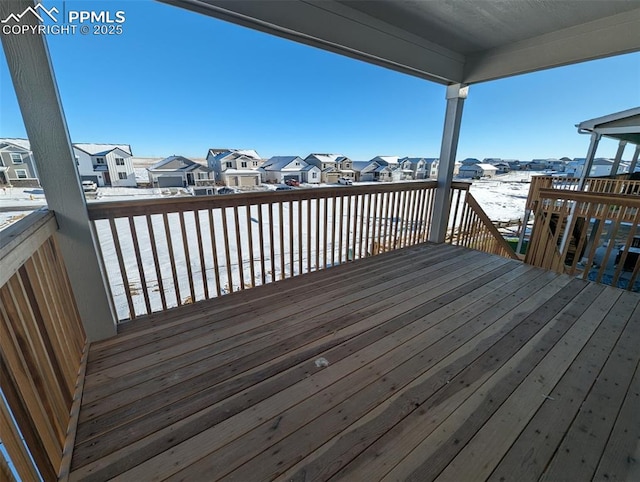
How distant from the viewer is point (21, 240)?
0.98 metres

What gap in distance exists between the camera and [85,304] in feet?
5.57

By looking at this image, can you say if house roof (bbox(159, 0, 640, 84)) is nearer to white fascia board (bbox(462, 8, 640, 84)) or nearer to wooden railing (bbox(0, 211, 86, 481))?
white fascia board (bbox(462, 8, 640, 84))

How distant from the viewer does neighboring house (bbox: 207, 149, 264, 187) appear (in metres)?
1.99

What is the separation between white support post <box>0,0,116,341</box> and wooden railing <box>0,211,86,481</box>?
10cm

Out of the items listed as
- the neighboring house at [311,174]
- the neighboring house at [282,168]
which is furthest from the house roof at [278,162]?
the neighboring house at [311,174]

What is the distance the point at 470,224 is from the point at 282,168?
126 inches

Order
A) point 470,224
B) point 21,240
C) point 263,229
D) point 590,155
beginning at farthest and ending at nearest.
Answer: point 590,155
point 470,224
point 263,229
point 21,240

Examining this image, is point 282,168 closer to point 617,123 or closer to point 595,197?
point 595,197

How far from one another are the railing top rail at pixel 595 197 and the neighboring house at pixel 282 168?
2.80m

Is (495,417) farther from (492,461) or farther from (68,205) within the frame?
(68,205)

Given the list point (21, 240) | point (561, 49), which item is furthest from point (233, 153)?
Result: point (561, 49)

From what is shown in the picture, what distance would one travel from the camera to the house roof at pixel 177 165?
1.80 meters

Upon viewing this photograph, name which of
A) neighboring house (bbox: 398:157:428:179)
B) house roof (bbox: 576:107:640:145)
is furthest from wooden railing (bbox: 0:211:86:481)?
house roof (bbox: 576:107:640:145)

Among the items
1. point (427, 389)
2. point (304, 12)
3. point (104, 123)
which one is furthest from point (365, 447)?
point (304, 12)
